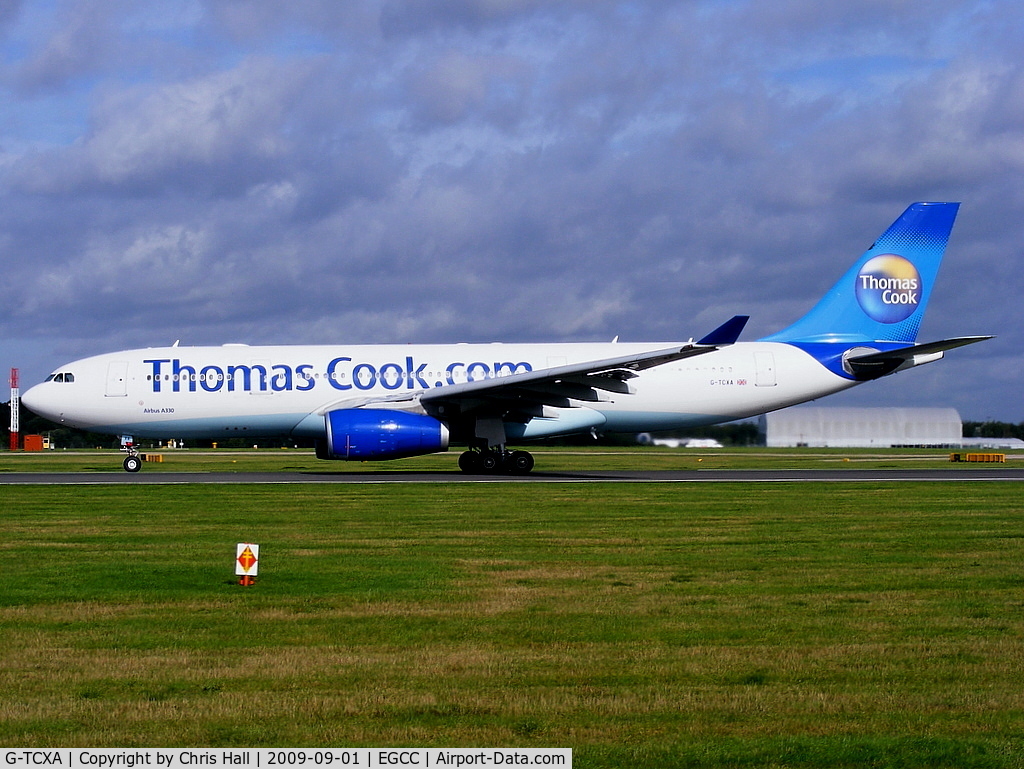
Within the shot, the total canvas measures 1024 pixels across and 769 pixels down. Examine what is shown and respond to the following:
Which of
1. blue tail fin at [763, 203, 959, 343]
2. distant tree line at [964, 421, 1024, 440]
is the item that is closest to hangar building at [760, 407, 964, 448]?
distant tree line at [964, 421, 1024, 440]

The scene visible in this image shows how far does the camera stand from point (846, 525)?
16047 mm

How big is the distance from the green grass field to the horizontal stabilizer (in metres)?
9.19

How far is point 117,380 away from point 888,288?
21.9 m

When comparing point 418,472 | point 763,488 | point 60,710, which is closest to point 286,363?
point 418,472

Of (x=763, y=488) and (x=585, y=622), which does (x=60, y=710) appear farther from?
(x=763, y=488)

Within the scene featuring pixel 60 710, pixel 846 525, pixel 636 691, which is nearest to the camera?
pixel 60 710

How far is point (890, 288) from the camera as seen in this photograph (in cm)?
3328

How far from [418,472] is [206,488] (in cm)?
777

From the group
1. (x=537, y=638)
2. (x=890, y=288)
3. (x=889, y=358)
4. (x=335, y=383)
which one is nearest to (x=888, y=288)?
(x=890, y=288)

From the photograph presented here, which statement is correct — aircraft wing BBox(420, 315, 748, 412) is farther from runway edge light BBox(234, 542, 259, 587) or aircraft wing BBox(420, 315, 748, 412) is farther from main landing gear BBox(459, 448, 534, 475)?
runway edge light BBox(234, 542, 259, 587)

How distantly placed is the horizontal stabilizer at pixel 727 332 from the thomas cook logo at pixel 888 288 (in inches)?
364

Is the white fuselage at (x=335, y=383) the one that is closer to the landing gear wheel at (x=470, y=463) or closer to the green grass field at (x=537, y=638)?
the landing gear wheel at (x=470, y=463)

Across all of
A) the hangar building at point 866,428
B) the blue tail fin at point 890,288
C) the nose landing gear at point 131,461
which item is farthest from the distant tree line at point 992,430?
the nose landing gear at point 131,461

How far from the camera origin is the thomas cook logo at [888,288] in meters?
33.2
